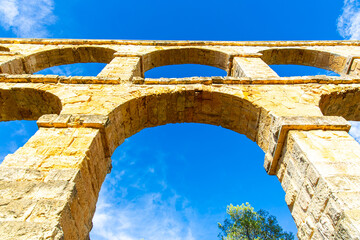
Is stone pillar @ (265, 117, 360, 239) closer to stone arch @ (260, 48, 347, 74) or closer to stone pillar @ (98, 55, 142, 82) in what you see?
stone pillar @ (98, 55, 142, 82)

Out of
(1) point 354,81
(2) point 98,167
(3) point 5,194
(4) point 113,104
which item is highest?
(1) point 354,81

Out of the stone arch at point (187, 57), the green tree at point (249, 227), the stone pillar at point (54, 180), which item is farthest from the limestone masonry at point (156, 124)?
the green tree at point (249, 227)

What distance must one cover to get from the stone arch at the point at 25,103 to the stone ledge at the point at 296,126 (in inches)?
158

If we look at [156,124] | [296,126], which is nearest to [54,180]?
[156,124]

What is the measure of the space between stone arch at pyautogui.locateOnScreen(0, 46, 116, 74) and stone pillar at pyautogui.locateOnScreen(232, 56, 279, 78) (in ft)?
13.7

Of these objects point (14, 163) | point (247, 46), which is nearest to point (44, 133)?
point (14, 163)

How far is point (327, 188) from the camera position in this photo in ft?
8.25

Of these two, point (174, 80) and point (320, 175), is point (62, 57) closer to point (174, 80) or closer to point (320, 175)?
point (174, 80)

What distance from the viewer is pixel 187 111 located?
16.2 ft

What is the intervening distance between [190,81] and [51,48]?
5.80 meters

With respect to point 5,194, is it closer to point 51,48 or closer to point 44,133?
point 44,133

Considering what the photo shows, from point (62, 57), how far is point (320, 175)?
8.52 m

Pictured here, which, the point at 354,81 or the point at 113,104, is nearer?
the point at 113,104

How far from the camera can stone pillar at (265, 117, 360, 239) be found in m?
2.31
